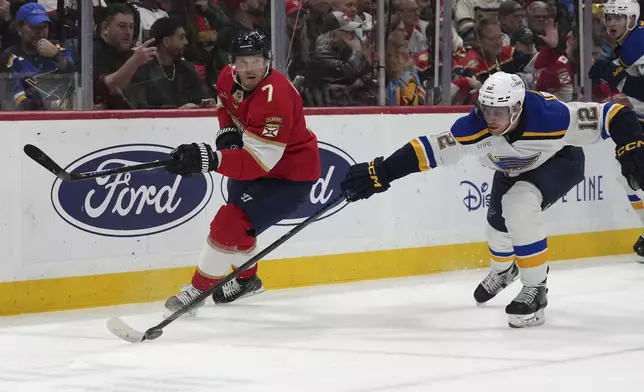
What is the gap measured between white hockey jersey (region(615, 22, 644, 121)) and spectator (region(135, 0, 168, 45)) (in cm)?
265

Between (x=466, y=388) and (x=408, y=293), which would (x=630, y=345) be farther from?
(x=408, y=293)

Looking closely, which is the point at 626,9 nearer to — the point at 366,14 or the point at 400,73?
the point at 400,73

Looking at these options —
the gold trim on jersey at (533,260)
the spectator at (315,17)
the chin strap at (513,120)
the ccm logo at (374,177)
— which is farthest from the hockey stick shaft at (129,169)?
the spectator at (315,17)

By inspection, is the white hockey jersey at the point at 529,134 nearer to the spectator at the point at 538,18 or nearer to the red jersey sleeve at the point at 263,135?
the red jersey sleeve at the point at 263,135

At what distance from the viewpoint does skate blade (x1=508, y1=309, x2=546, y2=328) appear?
4.62 meters

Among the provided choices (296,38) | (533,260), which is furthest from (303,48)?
(533,260)

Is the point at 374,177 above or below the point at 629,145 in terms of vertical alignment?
below

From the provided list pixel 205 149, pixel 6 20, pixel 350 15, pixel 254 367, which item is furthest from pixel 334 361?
pixel 350 15

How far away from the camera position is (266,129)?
460 centimetres

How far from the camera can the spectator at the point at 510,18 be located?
22.5 feet

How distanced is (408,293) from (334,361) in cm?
166

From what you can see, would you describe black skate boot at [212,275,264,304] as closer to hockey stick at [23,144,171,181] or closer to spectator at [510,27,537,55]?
hockey stick at [23,144,171,181]

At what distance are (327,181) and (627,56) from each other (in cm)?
190

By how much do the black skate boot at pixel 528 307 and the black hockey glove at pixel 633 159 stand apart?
62cm
